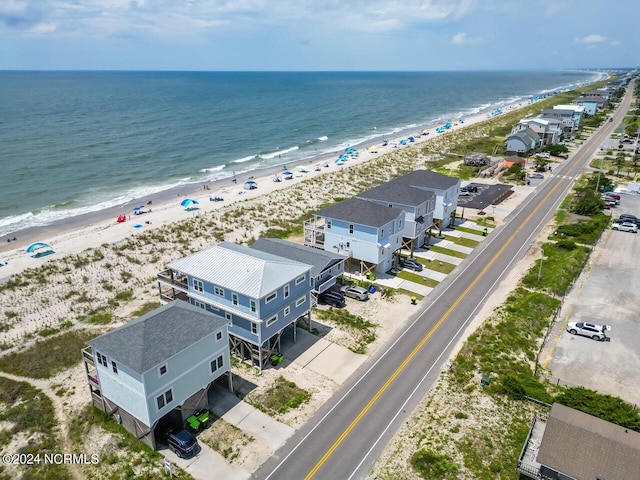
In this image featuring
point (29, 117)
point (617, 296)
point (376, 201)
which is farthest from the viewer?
point (29, 117)

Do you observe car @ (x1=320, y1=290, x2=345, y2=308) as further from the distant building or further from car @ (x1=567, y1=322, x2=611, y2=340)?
car @ (x1=567, y1=322, x2=611, y2=340)

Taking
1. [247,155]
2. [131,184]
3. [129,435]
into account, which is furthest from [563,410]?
[247,155]

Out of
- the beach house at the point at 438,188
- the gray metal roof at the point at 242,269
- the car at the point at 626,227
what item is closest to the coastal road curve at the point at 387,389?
the beach house at the point at 438,188

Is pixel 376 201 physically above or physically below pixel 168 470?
above

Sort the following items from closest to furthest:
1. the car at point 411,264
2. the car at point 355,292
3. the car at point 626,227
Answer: the car at point 355,292 < the car at point 411,264 < the car at point 626,227

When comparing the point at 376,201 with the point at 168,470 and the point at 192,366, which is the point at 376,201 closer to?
the point at 192,366

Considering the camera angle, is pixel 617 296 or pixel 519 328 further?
pixel 617 296

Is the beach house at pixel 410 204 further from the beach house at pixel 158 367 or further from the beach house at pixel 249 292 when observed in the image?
the beach house at pixel 158 367
